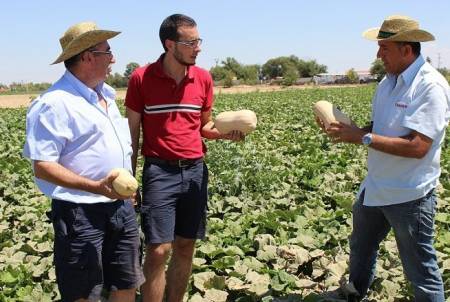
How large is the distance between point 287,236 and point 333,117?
6.49 feet

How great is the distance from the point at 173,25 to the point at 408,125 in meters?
1.73

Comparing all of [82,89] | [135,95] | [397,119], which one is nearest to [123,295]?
[82,89]

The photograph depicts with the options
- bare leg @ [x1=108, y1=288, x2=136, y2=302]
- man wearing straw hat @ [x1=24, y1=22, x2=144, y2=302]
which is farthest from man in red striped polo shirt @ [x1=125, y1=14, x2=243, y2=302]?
man wearing straw hat @ [x1=24, y1=22, x2=144, y2=302]

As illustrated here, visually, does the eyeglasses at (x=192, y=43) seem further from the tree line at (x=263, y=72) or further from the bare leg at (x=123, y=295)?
the tree line at (x=263, y=72)

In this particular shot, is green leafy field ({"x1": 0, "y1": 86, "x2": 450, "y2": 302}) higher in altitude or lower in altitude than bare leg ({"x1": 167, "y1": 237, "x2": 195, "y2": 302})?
lower

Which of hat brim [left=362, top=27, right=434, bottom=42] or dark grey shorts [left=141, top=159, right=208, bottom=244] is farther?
dark grey shorts [left=141, top=159, right=208, bottom=244]

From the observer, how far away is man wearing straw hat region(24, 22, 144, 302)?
2.85 meters

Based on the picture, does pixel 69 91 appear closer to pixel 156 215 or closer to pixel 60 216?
pixel 60 216

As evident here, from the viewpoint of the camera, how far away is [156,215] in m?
3.72

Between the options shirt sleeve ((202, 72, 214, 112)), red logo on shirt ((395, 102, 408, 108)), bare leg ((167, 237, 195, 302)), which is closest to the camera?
red logo on shirt ((395, 102, 408, 108))

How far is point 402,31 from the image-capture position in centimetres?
332

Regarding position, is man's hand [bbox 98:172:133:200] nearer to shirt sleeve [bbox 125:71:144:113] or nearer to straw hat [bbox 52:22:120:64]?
straw hat [bbox 52:22:120:64]

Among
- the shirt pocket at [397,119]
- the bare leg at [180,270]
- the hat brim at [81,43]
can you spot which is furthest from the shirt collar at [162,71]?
the shirt pocket at [397,119]

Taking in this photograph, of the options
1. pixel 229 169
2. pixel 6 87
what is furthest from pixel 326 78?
pixel 229 169
